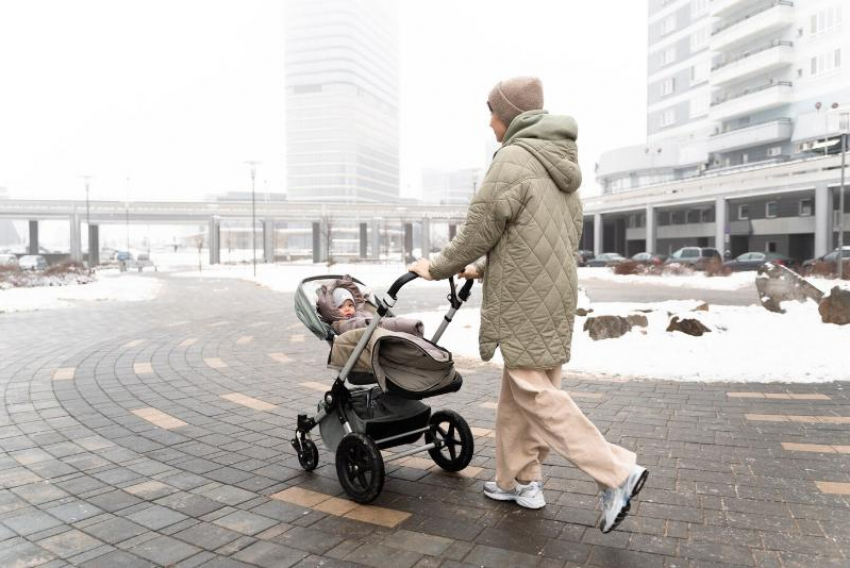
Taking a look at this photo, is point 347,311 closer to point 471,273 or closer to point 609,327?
point 471,273

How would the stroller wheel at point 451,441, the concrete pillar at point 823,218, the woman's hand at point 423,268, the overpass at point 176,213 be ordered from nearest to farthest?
the woman's hand at point 423,268, the stroller wheel at point 451,441, the concrete pillar at point 823,218, the overpass at point 176,213

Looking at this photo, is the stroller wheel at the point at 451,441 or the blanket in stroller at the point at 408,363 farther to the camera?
the stroller wheel at the point at 451,441

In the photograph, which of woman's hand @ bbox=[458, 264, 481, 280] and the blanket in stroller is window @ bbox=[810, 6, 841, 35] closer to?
woman's hand @ bbox=[458, 264, 481, 280]

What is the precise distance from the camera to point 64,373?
Result: 271 inches

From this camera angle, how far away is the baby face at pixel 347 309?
12.7 feet

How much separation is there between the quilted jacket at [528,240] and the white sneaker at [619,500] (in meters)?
0.63

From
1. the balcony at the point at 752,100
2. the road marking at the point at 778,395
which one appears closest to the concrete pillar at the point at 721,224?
the balcony at the point at 752,100

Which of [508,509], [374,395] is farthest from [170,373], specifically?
[508,509]

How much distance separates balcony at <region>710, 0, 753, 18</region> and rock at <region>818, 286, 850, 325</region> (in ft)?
154

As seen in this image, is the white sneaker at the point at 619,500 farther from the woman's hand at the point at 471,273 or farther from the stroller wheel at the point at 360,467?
the woman's hand at the point at 471,273

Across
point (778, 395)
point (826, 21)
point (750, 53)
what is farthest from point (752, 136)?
point (778, 395)

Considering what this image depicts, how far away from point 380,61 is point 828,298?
560 ft

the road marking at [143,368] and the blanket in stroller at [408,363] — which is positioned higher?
the blanket in stroller at [408,363]

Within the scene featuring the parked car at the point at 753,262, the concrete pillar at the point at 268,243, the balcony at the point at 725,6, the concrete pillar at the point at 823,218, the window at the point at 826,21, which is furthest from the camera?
the concrete pillar at the point at 268,243
